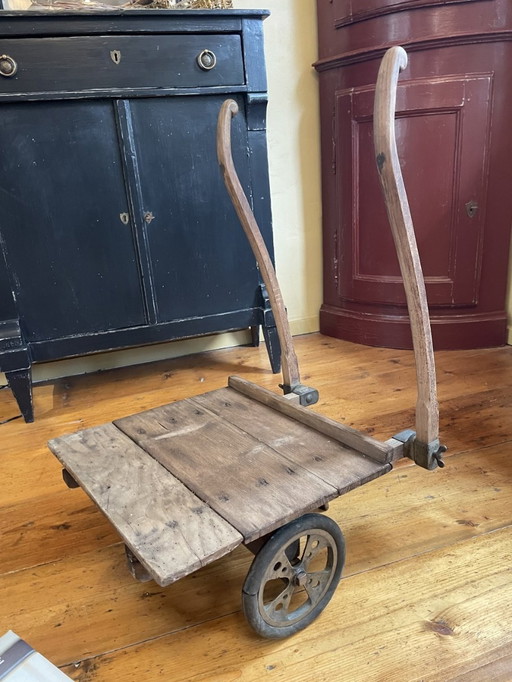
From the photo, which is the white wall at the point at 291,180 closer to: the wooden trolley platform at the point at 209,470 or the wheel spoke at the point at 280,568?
the wooden trolley platform at the point at 209,470

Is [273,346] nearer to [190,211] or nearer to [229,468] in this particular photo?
[190,211]

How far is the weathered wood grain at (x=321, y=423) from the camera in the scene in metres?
0.91

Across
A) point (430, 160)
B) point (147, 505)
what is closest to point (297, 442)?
point (147, 505)

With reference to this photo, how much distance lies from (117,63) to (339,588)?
58.7 inches

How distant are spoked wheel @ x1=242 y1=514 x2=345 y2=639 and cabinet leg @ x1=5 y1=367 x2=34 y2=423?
3.42 ft

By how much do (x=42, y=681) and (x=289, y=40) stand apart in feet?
6.98

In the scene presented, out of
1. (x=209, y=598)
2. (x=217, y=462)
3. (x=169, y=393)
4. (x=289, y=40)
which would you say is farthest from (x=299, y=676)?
(x=289, y=40)

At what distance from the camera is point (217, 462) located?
0.95m

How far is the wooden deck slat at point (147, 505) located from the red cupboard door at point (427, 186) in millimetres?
1345

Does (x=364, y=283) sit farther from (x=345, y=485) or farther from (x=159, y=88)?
(x=345, y=485)

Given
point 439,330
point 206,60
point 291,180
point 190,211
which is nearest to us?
point 206,60

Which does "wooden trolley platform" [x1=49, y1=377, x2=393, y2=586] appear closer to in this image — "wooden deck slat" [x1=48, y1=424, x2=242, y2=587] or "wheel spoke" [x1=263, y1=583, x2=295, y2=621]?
"wooden deck slat" [x1=48, y1=424, x2=242, y2=587]

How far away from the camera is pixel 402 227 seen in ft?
2.81

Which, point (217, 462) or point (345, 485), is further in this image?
point (217, 462)
